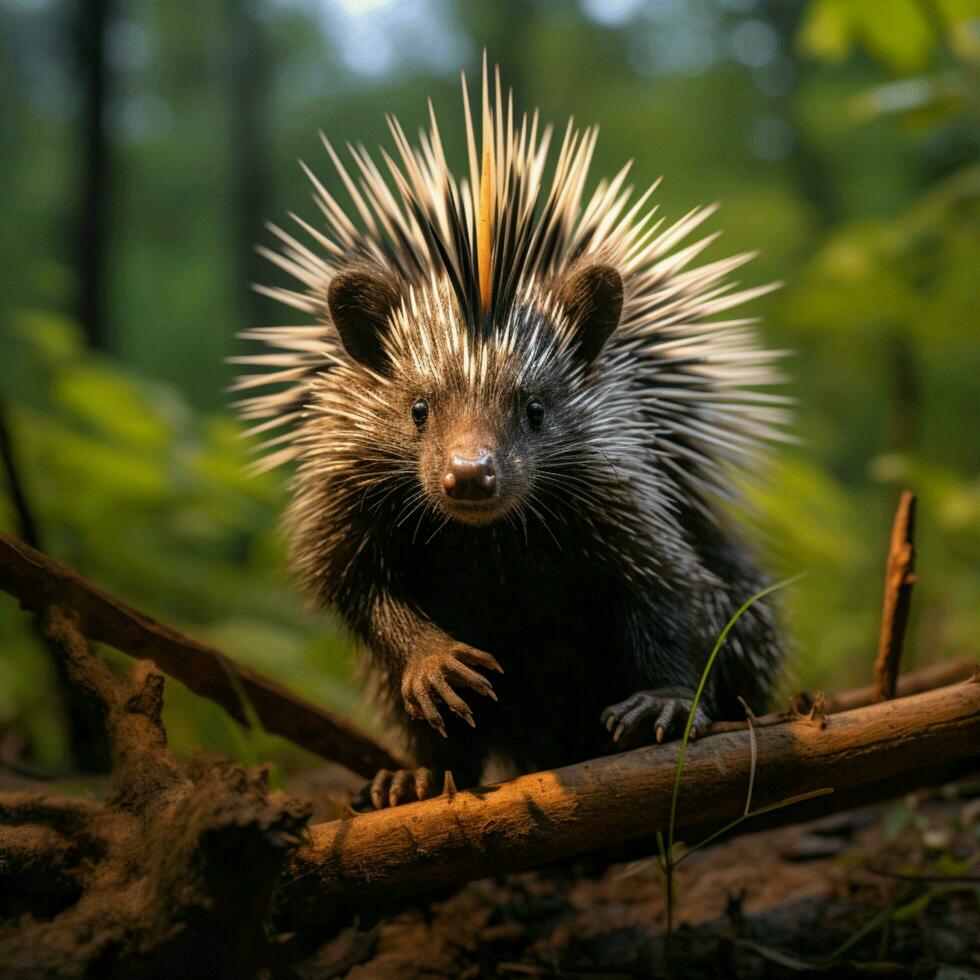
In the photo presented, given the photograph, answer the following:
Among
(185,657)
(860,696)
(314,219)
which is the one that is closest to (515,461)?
(185,657)

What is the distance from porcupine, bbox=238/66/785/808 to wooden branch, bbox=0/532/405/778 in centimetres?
19

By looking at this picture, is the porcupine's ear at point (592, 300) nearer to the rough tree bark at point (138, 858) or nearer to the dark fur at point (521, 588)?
the dark fur at point (521, 588)

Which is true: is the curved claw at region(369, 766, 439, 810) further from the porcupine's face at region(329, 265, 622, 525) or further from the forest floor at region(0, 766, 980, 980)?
the porcupine's face at region(329, 265, 622, 525)

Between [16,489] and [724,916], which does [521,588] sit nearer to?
[724,916]

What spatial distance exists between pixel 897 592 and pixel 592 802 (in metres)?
0.99

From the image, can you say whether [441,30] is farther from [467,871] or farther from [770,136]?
[467,871]

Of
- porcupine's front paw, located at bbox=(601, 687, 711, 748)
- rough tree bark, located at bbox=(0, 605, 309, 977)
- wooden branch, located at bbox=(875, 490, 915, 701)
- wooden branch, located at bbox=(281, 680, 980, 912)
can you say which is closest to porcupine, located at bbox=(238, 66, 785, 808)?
porcupine's front paw, located at bbox=(601, 687, 711, 748)

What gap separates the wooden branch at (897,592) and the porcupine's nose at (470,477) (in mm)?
1075

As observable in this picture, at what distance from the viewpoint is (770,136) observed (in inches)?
342

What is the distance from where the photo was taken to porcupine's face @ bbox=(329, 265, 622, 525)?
95.1 inches

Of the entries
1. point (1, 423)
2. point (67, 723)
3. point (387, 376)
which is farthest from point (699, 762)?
point (67, 723)

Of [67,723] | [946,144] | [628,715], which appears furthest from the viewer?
[946,144]

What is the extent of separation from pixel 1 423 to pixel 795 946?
9.62 ft

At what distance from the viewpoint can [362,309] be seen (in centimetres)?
263
